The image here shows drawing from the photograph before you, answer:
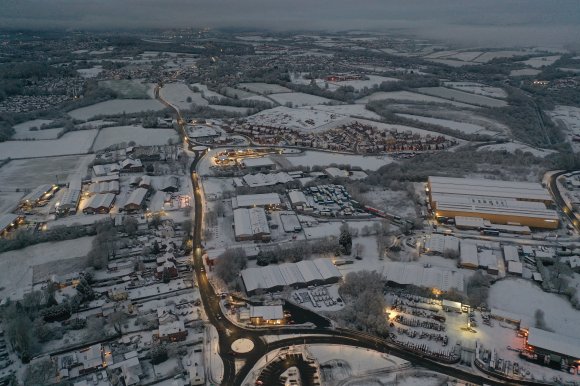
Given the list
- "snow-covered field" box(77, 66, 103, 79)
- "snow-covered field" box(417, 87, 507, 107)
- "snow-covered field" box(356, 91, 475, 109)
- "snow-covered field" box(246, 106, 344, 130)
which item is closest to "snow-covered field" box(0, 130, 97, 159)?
"snow-covered field" box(246, 106, 344, 130)

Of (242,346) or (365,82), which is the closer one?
(242,346)

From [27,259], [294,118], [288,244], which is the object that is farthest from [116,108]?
[288,244]

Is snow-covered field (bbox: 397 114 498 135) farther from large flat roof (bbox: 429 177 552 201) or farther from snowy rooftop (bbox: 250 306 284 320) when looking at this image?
snowy rooftop (bbox: 250 306 284 320)

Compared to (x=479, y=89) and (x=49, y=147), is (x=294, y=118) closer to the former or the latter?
(x=49, y=147)

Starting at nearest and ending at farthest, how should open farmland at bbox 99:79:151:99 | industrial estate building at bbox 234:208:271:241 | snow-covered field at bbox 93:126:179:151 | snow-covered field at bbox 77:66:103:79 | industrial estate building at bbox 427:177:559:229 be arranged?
industrial estate building at bbox 234:208:271:241 < industrial estate building at bbox 427:177:559:229 < snow-covered field at bbox 93:126:179:151 < open farmland at bbox 99:79:151:99 < snow-covered field at bbox 77:66:103:79

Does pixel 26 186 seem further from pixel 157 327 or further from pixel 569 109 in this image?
pixel 569 109

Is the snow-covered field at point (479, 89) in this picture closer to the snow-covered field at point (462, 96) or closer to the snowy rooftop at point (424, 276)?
the snow-covered field at point (462, 96)
